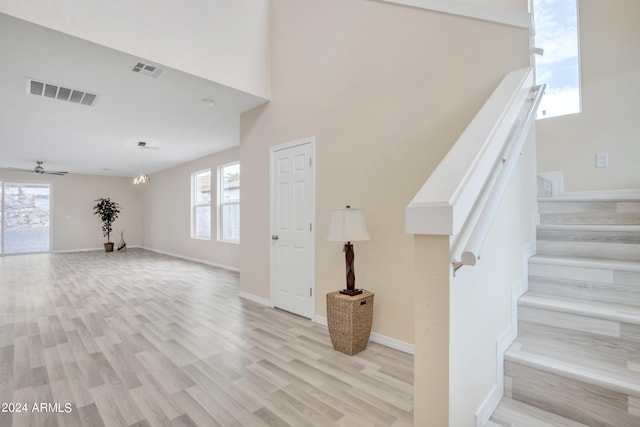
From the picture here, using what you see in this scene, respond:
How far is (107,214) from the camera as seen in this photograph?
32.5 ft

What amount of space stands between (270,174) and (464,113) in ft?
8.00

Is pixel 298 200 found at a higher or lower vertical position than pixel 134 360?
higher

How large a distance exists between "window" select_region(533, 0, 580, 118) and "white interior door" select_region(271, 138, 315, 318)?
2957 mm

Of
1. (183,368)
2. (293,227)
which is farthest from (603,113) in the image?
(183,368)

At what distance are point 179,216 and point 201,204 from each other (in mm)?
1305

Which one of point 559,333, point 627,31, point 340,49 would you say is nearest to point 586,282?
point 559,333

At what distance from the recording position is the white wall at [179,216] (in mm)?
6754

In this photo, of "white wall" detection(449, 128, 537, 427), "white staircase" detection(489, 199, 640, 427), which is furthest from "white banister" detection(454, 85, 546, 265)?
"white staircase" detection(489, 199, 640, 427)

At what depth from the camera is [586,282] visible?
5.72 ft

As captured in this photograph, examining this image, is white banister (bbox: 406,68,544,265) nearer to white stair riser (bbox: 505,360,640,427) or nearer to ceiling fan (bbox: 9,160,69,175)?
white stair riser (bbox: 505,360,640,427)

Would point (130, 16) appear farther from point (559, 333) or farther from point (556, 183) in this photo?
point (556, 183)

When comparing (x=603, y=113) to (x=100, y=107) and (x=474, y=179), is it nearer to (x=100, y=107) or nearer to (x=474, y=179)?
(x=474, y=179)

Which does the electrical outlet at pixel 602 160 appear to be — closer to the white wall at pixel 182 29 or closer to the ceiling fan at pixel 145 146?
the white wall at pixel 182 29

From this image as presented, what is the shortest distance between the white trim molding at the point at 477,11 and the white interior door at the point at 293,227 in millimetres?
1628
